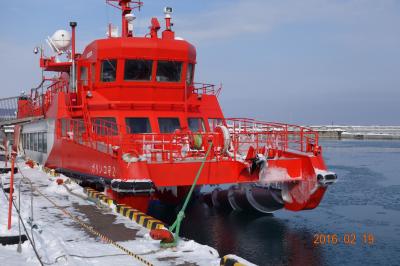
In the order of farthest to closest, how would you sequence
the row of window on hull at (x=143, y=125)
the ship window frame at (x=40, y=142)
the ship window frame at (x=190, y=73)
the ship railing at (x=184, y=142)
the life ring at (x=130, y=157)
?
1. the ship window frame at (x=40, y=142)
2. the ship window frame at (x=190, y=73)
3. the row of window on hull at (x=143, y=125)
4. the ship railing at (x=184, y=142)
5. the life ring at (x=130, y=157)

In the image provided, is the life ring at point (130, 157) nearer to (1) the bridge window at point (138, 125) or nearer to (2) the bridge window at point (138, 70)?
(1) the bridge window at point (138, 125)

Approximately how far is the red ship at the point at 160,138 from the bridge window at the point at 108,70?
0.03 meters

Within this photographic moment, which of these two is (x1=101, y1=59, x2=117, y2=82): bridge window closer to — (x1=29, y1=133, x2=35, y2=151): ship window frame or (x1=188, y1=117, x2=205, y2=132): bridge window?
(x1=188, y1=117, x2=205, y2=132): bridge window

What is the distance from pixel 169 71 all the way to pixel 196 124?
2019mm

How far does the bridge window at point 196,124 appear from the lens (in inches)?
631

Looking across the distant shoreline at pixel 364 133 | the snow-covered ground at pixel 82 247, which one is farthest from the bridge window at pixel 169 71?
the distant shoreline at pixel 364 133

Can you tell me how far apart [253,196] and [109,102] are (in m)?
5.85

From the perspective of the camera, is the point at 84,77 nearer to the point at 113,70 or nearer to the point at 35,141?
the point at 113,70

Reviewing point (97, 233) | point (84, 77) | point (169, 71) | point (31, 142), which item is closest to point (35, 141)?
point (31, 142)

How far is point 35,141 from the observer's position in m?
22.7
